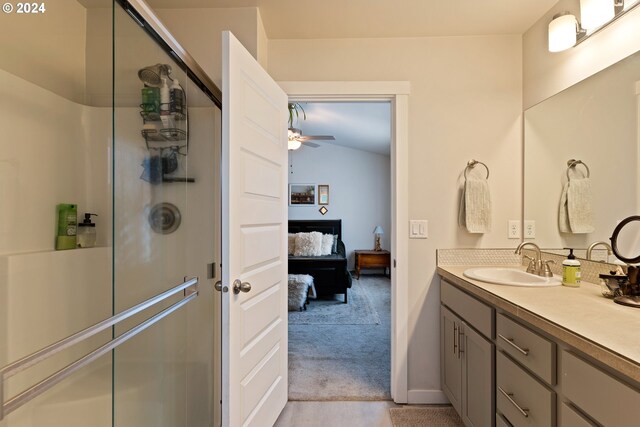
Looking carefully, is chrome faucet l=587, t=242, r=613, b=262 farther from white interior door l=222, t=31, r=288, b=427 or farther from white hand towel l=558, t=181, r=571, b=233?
white interior door l=222, t=31, r=288, b=427

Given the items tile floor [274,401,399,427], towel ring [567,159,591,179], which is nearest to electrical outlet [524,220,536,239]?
towel ring [567,159,591,179]

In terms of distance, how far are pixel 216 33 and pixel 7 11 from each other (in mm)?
919

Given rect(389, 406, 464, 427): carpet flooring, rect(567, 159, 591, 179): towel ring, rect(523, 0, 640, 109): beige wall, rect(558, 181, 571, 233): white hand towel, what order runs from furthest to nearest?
1. rect(389, 406, 464, 427): carpet flooring
2. rect(558, 181, 571, 233): white hand towel
3. rect(567, 159, 591, 179): towel ring
4. rect(523, 0, 640, 109): beige wall

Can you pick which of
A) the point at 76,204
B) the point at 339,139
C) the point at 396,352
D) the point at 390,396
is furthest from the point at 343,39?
the point at 339,139

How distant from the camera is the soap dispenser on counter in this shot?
5.97ft

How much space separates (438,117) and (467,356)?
147 centimetres

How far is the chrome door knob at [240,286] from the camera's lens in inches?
53.8

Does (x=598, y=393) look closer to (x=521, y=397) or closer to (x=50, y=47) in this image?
(x=521, y=397)

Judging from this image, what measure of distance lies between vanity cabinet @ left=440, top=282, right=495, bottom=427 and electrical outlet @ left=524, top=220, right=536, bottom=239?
25.5 inches

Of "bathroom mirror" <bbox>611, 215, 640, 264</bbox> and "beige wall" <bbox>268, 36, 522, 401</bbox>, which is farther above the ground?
"beige wall" <bbox>268, 36, 522, 401</bbox>

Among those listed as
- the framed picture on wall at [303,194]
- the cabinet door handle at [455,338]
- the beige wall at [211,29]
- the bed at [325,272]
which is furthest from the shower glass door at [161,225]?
the framed picture on wall at [303,194]

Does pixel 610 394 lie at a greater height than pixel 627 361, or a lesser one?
lesser

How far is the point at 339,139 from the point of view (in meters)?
6.26

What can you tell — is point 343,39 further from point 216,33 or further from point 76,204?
point 76,204
